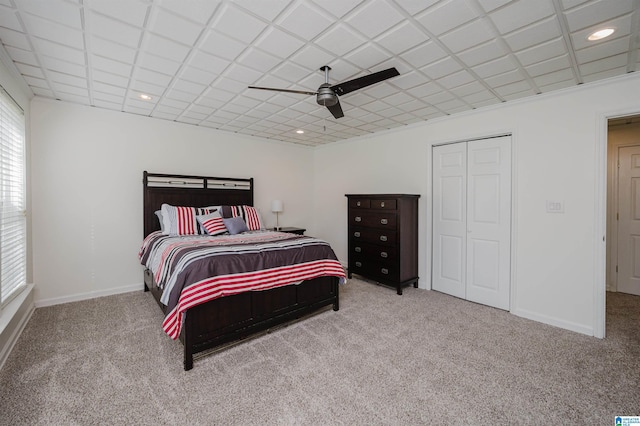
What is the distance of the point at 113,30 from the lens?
2029 mm

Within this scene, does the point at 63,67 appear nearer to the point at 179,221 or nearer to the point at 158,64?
the point at 158,64

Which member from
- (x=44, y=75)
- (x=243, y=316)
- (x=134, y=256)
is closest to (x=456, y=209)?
(x=243, y=316)

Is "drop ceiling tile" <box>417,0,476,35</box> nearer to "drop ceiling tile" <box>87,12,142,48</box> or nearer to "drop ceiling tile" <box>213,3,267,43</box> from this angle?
"drop ceiling tile" <box>213,3,267,43</box>

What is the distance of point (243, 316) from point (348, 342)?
1011 millimetres

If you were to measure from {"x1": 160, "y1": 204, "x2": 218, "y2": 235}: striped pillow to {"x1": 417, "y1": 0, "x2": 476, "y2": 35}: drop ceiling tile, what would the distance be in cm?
349

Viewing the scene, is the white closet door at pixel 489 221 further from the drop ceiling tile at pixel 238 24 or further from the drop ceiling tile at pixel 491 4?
the drop ceiling tile at pixel 238 24

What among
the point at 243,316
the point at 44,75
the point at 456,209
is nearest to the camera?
the point at 243,316

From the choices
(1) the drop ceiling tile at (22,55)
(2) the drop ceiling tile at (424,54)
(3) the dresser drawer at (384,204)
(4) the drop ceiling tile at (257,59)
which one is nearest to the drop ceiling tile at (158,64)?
(4) the drop ceiling tile at (257,59)

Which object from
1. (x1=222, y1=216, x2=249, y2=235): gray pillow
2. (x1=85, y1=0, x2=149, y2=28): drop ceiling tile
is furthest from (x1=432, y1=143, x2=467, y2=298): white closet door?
(x1=85, y1=0, x2=149, y2=28): drop ceiling tile

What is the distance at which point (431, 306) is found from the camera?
11.7 feet

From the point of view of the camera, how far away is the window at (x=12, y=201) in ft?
8.38

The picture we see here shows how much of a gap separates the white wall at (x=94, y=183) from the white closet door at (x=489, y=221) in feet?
13.2

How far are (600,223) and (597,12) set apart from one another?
2.01m

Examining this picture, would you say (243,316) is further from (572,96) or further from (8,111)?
Result: (572,96)
